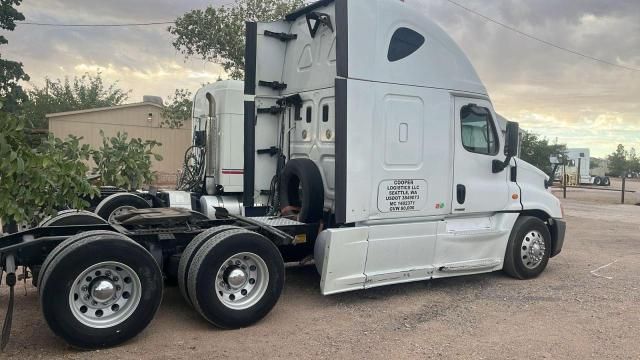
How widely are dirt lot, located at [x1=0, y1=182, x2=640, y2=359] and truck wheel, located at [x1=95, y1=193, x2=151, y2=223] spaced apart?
7.88 ft

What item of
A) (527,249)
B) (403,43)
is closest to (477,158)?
(527,249)

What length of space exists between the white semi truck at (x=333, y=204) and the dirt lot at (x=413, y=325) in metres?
0.27

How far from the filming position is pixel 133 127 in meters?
24.9

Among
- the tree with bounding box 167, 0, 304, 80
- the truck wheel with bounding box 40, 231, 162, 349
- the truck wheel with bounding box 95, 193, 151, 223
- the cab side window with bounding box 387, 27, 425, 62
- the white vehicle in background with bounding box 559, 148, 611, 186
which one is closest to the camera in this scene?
the truck wheel with bounding box 40, 231, 162, 349

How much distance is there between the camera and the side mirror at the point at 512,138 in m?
7.12

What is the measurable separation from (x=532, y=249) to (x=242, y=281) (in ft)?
14.7

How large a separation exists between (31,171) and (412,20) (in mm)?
4455

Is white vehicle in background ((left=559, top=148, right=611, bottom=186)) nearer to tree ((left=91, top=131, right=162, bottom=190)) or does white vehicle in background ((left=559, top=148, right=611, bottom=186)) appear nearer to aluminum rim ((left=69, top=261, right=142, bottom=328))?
tree ((left=91, top=131, right=162, bottom=190))

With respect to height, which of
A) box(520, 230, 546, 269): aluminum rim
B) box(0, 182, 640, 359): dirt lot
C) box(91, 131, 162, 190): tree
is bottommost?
box(0, 182, 640, 359): dirt lot

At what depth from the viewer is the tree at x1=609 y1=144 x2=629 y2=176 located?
85.4 meters

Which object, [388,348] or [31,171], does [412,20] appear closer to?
[388,348]

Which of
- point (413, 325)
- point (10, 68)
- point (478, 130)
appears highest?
point (10, 68)

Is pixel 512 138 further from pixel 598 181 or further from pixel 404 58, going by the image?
pixel 598 181

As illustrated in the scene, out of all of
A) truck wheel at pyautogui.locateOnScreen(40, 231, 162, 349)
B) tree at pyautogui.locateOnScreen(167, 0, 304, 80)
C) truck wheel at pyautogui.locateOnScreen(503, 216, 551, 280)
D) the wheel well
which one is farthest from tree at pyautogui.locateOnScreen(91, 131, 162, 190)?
tree at pyautogui.locateOnScreen(167, 0, 304, 80)
